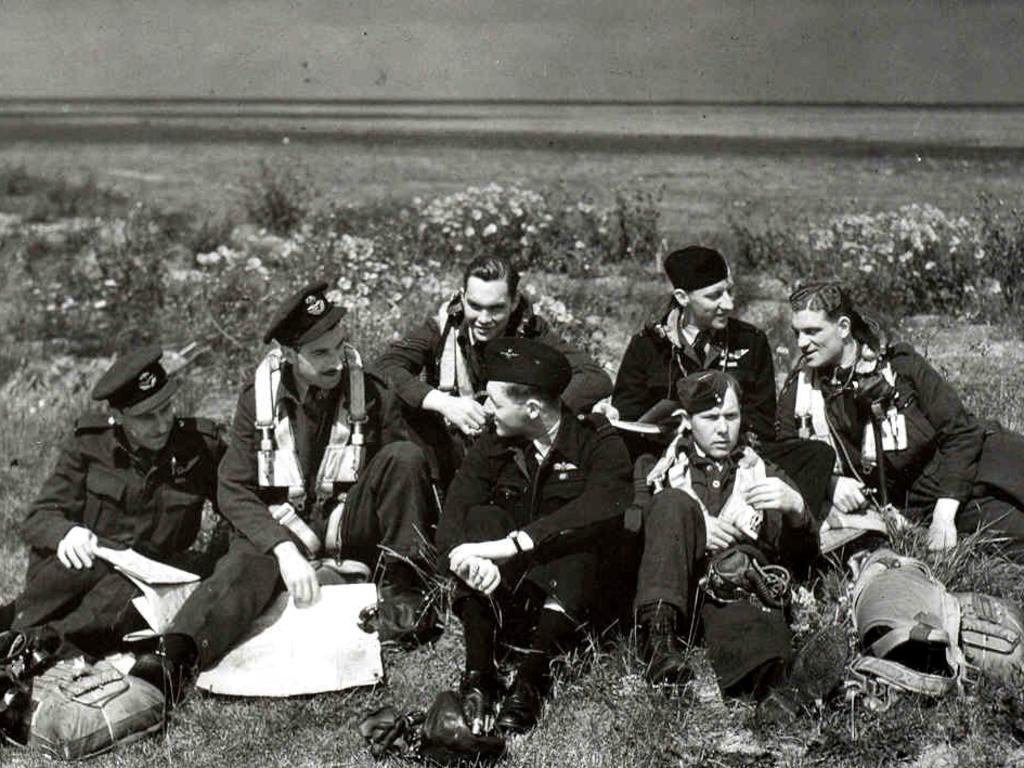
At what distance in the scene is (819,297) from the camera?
17.7ft

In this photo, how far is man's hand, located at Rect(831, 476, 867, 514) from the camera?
527 cm

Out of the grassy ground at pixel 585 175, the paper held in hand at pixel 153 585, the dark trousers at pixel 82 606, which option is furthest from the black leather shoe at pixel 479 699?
the grassy ground at pixel 585 175

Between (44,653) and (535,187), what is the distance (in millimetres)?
13512

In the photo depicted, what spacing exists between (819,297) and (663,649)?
1720 mm

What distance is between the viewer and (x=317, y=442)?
5.62 metres

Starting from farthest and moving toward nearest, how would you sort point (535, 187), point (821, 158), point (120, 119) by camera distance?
point (120, 119), point (821, 158), point (535, 187)

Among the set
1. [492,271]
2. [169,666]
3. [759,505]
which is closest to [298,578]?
[169,666]

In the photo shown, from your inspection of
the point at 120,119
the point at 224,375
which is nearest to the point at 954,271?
the point at 224,375

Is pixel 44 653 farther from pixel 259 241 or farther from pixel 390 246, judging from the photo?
pixel 259 241

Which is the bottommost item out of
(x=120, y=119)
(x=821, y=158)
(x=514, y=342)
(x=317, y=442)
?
(x=120, y=119)

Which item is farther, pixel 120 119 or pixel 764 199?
pixel 120 119

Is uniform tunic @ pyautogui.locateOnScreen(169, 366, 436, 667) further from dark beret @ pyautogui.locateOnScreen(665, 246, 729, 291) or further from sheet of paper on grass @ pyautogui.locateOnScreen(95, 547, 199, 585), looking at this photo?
dark beret @ pyautogui.locateOnScreen(665, 246, 729, 291)

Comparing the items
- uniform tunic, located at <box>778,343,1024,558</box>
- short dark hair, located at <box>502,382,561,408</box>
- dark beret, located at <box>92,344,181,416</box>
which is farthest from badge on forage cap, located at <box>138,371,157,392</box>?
uniform tunic, located at <box>778,343,1024,558</box>

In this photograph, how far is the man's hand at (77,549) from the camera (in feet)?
17.4
